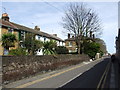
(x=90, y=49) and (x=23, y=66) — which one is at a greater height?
(x=90, y=49)

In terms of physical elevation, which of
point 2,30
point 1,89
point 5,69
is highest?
point 2,30

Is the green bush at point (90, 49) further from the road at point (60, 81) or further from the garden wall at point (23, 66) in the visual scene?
the road at point (60, 81)

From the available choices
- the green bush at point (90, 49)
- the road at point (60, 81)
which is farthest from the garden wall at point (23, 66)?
the green bush at point (90, 49)

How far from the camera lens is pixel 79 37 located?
57844 mm

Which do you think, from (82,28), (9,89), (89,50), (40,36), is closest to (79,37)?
(82,28)

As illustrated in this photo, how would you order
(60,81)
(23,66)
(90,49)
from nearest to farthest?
(60,81) < (23,66) < (90,49)

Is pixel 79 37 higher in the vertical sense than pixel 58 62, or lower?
higher

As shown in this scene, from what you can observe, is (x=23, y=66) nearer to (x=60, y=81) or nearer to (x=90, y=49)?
(x=60, y=81)

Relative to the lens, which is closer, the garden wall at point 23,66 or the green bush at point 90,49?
the garden wall at point 23,66

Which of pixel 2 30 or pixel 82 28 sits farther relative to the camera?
pixel 82 28

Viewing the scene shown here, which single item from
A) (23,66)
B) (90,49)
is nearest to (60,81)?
(23,66)

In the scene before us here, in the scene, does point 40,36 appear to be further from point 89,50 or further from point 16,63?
point 16,63

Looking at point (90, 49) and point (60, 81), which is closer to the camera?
point (60, 81)

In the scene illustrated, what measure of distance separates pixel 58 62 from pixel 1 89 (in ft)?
54.6
